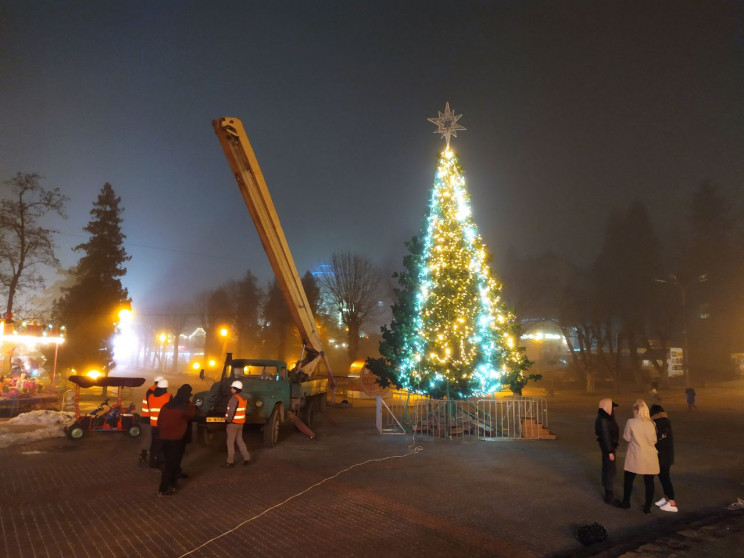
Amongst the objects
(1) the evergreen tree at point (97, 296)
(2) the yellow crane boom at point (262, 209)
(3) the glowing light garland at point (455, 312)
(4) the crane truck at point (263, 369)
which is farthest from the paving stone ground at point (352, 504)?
(1) the evergreen tree at point (97, 296)

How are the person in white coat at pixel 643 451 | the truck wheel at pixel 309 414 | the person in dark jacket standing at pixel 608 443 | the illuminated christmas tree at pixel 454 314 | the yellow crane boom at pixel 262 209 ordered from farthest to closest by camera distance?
the truck wheel at pixel 309 414
the illuminated christmas tree at pixel 454 314
the yellow crane boom at pixel 262 209
the person in dark jacket standing at pixel 608 443
the person in white coat at pixel 643 451

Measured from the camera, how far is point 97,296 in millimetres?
32906

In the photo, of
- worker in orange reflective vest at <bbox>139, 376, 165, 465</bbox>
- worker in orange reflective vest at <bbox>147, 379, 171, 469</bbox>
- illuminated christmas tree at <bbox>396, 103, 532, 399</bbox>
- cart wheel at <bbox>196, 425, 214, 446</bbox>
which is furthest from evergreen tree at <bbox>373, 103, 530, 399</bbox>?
worker in orange reflective vest at <bbox>147, 379, 171, 469</bbox>

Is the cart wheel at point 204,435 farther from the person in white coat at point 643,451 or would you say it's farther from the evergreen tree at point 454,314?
the person in white coat at point 643,451

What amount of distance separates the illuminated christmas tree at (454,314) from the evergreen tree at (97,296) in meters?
24.6

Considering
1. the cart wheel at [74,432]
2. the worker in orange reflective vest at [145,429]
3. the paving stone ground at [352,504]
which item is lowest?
the paving stone ground at [352,504]

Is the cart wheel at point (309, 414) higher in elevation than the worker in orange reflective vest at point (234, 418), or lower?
lower

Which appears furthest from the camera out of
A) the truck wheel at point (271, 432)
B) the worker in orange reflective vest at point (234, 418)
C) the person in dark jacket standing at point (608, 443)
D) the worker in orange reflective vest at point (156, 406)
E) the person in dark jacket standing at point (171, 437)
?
the truck wheel at point (271, 432)

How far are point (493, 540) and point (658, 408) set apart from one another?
3.72 meters

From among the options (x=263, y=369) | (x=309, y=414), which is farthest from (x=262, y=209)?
(x=309, y=414)

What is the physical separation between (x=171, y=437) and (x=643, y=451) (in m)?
7.17

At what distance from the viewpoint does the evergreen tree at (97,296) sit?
3253 centimetres

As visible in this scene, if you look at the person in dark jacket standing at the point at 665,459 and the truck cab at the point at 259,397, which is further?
the truck cab at the point at 259,397

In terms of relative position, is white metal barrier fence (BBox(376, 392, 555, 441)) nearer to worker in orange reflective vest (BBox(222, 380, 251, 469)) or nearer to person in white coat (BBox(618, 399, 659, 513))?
worker in orange reflective vest (BBox(222, 380, 251, 469))
